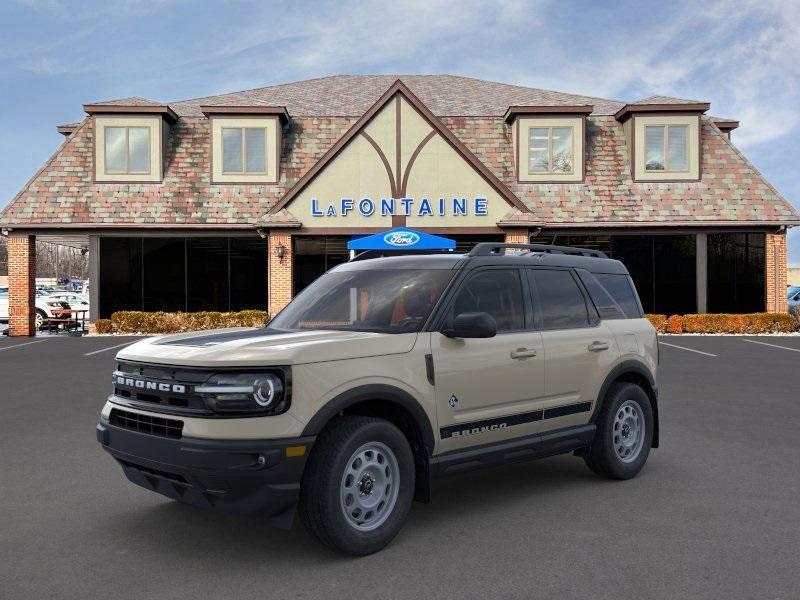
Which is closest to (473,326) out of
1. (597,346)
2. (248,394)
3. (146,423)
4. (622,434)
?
(248,394)

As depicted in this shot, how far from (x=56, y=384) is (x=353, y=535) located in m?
9.68

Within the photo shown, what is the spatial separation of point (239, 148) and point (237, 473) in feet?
70.4

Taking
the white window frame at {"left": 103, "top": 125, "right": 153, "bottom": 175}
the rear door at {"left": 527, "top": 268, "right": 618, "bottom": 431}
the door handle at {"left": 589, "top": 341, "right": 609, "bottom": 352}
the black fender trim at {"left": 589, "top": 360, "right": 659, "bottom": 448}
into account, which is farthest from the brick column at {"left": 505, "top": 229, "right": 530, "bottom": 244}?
the door handle at {"left": 589, "top": 341, "right": 609, "bottom": 352}

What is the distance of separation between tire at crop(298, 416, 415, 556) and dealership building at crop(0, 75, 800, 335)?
18.5 meters

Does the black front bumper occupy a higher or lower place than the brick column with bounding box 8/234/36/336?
lower

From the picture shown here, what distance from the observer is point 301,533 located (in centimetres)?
500

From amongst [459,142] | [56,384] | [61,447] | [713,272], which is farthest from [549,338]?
[713,272]

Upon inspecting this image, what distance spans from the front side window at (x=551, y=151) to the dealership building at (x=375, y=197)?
0.15 feet

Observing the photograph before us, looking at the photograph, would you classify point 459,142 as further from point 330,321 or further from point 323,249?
point 330,321

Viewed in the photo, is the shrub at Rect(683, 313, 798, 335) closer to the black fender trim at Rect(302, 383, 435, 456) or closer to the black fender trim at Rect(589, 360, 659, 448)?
the black fender trim at Rect(589, 360, 659, 448)

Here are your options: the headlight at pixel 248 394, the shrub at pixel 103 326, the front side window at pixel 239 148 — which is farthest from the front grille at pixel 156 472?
the front side window at pixel 239 148

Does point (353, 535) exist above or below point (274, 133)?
below

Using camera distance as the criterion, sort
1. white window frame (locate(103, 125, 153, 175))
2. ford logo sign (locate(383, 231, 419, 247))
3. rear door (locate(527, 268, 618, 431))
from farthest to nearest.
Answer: white window frame (locate(103, 125, 153, 175)), ford logo sign (locate(383, 231, 419, 247)), rear door (locate(527, 268, 618, 431))

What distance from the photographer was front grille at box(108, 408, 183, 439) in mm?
4410
